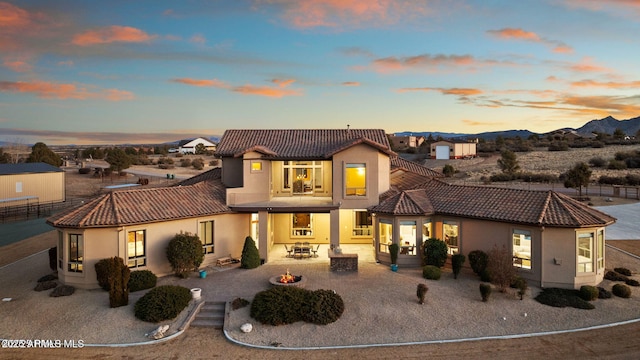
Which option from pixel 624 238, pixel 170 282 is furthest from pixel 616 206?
pixel 170 282

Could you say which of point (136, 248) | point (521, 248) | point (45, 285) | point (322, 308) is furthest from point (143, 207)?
point (521, 248)

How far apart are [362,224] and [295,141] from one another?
7443 mm

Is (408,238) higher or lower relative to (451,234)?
lower

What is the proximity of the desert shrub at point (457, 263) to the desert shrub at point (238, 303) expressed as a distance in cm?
1040

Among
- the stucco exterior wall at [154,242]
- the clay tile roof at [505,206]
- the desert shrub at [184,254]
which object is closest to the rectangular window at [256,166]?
the stucco exterior wall at [154,242]

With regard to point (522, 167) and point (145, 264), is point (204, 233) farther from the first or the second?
point (522, 167)

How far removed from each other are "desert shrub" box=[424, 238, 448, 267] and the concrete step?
35.4 feet

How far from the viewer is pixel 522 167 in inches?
2852

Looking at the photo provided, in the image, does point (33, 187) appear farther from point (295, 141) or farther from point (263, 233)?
point (263, 233)

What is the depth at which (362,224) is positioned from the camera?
2770 centimetres

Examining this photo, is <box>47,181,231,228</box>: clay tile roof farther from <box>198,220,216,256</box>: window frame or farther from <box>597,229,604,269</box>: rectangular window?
<box>597,229,604,269</box>: rectangular window

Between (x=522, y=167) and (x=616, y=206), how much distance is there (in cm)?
3328

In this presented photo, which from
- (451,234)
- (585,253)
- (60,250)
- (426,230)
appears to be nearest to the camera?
(585,253)

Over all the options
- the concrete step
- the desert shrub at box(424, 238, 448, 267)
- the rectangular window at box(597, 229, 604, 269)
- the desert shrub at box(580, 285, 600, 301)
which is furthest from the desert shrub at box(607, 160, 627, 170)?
the concrete step
